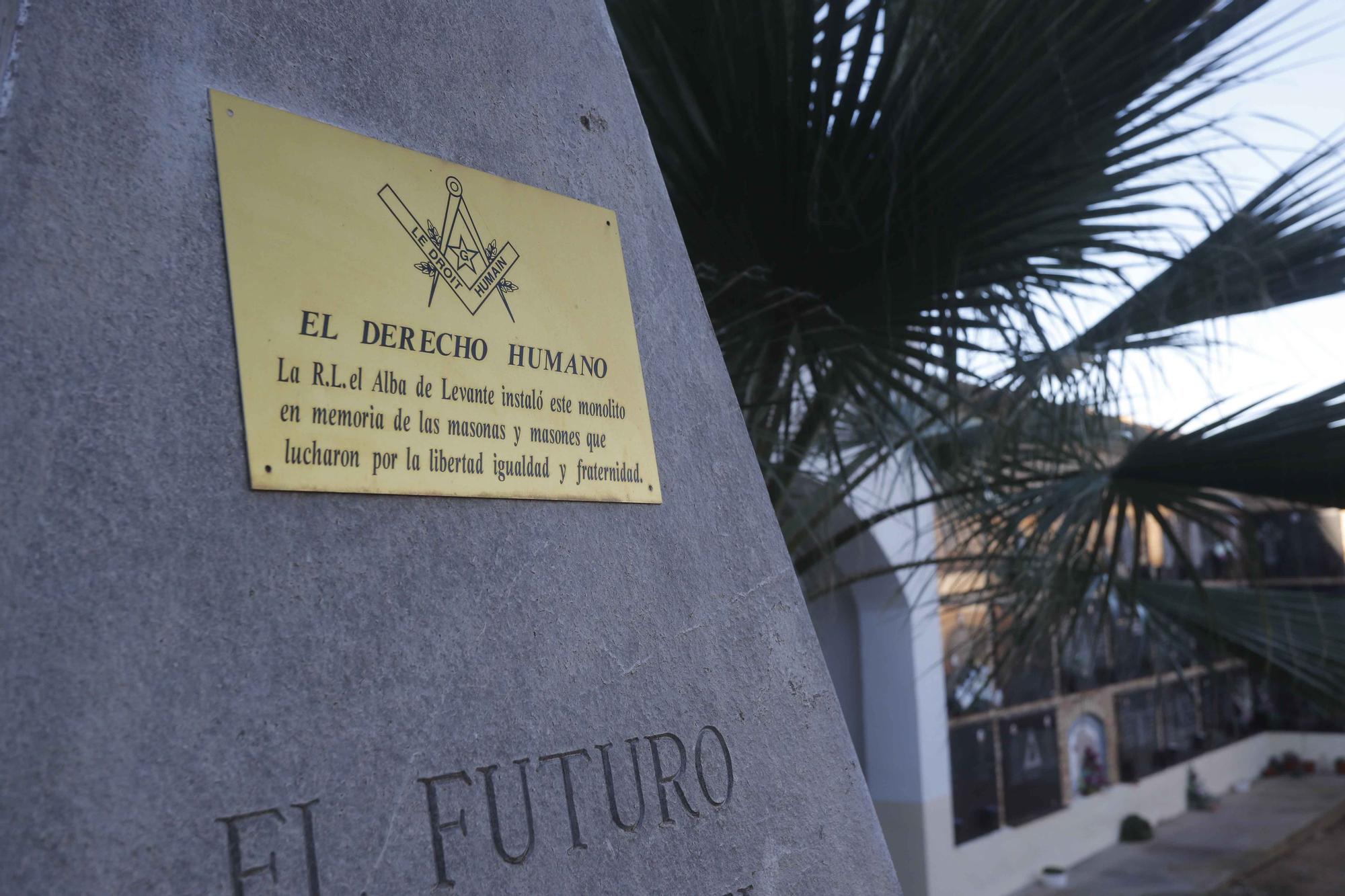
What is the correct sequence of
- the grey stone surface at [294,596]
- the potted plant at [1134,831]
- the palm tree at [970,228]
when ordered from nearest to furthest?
the grey stone surface at [294,596], the palm tree at [970,228], the potted plant at [1134,831]

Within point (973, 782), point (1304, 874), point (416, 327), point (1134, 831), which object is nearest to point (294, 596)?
point (416, 327)

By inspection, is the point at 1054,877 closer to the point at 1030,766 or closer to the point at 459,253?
the point at 1030,766

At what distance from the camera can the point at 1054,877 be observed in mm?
8000

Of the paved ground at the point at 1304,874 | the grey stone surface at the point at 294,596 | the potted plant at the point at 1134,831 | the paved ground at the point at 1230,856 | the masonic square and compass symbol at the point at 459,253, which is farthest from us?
the potted plant at the point at 1134,831

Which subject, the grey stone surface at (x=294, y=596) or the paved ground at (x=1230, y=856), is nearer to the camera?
the grey stone surface at (x=294, y=596)

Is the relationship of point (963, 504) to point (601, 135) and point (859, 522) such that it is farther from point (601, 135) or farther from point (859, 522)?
point (601, 135)

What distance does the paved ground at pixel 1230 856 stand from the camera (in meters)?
8.27

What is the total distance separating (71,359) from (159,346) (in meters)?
0.08

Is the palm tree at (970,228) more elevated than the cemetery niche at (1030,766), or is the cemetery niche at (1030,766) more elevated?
the palm tree at (970,228)

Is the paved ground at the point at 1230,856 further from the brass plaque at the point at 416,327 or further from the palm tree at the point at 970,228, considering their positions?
the brass plaque at the point at 416,327

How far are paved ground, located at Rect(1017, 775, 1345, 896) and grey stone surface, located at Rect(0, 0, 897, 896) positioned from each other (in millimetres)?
7676

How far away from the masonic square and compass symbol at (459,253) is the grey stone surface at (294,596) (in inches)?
3.6

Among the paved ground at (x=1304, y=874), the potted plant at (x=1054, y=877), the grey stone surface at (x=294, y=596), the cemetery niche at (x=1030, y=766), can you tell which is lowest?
the paved ground at (x=1304, y=874)

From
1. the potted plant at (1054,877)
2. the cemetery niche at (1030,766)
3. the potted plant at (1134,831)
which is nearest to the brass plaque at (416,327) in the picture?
the cemetery niche at (1030,766)
